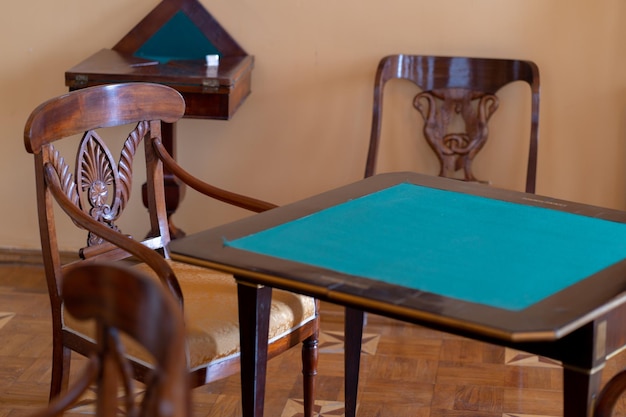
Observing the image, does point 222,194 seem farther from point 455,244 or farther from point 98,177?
point 455,244

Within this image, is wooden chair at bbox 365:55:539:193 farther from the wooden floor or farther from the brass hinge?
the brass hinge

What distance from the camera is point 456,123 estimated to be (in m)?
3.97

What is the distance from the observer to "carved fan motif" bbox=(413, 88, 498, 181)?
3895mm

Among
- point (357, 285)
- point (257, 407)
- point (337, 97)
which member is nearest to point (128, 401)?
point (357, 285)

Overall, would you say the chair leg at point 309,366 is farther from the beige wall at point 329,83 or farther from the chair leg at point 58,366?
the beige wall at point 329,83

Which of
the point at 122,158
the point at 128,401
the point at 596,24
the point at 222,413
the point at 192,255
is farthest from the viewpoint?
the point at 596,24

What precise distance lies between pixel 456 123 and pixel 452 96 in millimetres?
123

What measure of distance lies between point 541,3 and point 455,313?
242 centimetres

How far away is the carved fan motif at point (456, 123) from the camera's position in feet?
12.8

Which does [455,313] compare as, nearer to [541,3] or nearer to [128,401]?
[128,401]

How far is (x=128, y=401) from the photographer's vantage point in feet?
4.50

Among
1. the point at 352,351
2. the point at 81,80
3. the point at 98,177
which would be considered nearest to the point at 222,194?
the point at 98,177

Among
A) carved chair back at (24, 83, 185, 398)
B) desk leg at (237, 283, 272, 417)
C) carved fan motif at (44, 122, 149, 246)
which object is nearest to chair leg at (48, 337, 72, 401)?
carved chair back at (24, 83, 185, 398)

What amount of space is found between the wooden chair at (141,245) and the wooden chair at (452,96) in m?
1.17
